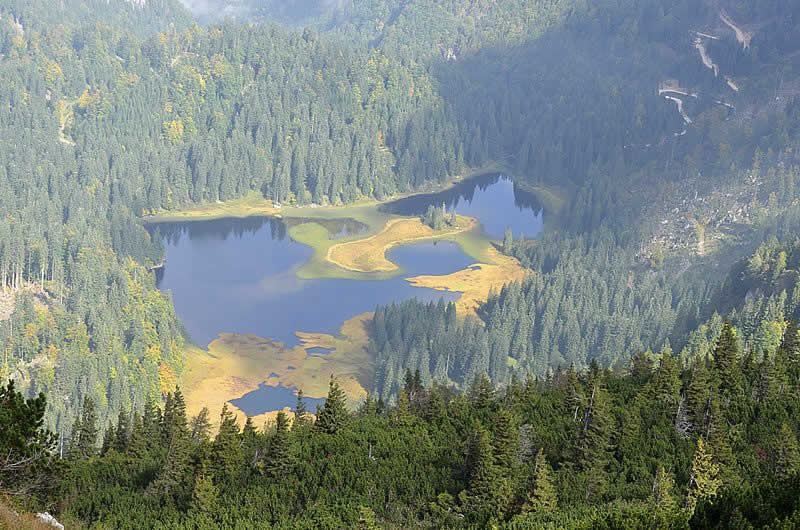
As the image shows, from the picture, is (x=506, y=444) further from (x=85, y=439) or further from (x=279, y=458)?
(x=85, y=439)

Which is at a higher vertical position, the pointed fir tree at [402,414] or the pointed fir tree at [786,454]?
the pointed fir tree at [786,454]

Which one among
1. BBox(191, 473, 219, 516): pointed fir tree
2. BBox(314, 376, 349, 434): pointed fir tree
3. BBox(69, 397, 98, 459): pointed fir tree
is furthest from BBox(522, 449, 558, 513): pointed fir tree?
BBox(69, 397, 98, 459): pointed fir tree

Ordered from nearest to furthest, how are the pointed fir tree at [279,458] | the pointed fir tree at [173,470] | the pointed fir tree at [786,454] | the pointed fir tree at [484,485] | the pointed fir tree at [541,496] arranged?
the pointed fir tree at [541,496] < the pointed fir tree at [484,485] < the pointed fir tree at [786,454] < the pointed fir tree at [173,470] < the pointed fir tree at [279,458]

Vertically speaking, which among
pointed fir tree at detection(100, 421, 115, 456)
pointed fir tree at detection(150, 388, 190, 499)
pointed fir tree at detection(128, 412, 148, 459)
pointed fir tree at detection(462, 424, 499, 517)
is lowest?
pointed fir tree at detection(100, 421, 115, 456)

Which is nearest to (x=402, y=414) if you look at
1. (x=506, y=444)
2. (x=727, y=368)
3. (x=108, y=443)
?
(x=506, y=444)

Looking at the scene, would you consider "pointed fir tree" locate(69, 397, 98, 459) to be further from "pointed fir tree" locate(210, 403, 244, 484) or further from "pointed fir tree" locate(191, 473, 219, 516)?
"pointed fir tree" locate(191, 473, 219, 516)

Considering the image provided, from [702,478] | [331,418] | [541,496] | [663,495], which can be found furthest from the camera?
[331,418]

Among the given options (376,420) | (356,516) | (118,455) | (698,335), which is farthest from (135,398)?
(356,516)

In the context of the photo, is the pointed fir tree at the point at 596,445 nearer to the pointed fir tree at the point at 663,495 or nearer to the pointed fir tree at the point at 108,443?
the pointed fir tree at the point at 663,495

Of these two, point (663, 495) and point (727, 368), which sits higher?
point (727, 368)

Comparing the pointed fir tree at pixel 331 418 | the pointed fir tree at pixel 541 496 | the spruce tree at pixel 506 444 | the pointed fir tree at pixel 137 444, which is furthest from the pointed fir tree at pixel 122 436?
the pointed fir tree at pixel 541 496

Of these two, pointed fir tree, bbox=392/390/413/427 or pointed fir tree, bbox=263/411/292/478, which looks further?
pointed fir tree, bbox=392/390/413/427
